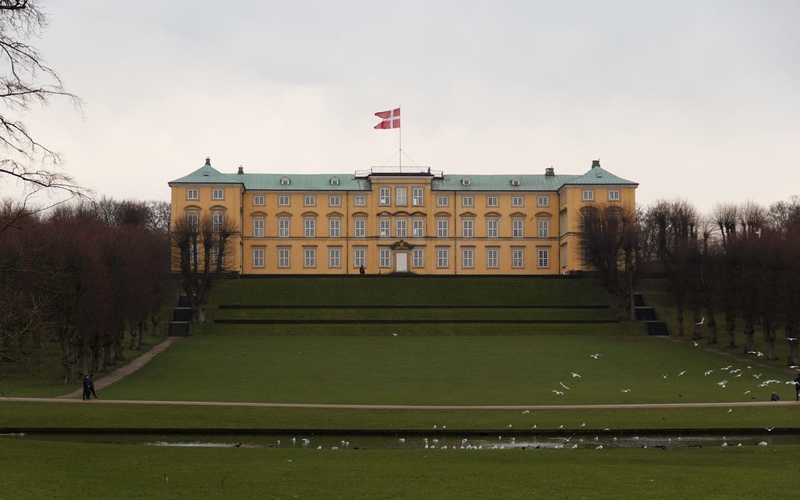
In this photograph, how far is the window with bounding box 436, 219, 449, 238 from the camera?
96.8 metres

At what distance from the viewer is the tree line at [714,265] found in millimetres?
52156

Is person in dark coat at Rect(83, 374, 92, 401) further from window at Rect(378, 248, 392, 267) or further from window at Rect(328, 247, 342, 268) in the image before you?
window at Rect(378, 248, 392, 267)

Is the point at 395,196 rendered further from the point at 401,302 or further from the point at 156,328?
the point at 156,328

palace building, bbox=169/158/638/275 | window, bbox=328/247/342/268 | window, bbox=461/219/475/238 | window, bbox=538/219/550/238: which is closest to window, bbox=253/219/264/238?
palace building, bbox=169/158/638/275

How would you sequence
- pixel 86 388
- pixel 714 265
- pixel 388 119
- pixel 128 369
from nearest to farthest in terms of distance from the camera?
pixel 86 388
pixel 128 369
pixel 714 265
pixel 388 119

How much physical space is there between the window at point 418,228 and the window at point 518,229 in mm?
8945

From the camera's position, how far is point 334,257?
9612 cm

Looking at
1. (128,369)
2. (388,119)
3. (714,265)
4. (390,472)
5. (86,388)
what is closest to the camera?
(390,472)

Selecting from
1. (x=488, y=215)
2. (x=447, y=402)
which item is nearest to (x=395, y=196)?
(x=488, y=215)

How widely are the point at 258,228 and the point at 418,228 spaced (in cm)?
1571

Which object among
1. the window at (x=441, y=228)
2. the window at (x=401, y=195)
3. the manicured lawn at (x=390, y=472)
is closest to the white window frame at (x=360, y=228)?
the window at (x=401, y=195)

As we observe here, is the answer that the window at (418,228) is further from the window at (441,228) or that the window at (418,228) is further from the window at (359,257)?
the window at (359,257)

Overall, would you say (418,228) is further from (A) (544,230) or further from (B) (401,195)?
(A) (544,230)

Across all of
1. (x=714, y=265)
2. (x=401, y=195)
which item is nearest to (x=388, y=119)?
(x=401, y=195)
